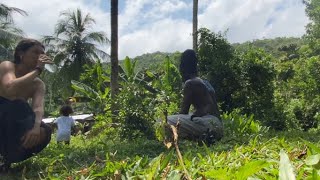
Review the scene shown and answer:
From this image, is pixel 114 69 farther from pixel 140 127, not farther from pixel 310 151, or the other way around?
pixel 310 151

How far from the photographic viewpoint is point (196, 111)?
593cm

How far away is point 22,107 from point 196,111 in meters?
2.62

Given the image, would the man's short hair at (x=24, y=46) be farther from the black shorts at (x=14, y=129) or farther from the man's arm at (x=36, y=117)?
the black shorts at (x=14, y=129)

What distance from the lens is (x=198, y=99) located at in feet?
19.4

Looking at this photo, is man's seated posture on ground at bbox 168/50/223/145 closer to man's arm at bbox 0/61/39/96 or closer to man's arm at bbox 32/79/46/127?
man's arm at bbox 32/79/46/127

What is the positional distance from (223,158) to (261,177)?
48cm

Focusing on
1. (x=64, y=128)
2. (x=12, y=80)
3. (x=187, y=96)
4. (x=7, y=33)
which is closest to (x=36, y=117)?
(x=12, y=80)

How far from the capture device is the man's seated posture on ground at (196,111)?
550cm

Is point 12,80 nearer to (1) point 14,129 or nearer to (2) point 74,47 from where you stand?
(1) point 14,129

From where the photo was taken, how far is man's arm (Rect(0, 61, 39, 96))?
3789 millimetres

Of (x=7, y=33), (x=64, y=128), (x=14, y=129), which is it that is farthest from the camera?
(x=7, y=33)

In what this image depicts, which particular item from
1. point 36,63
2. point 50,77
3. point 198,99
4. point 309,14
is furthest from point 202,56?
point 309,14

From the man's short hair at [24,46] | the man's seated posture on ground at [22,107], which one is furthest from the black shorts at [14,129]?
the man's short hair at [24,46]

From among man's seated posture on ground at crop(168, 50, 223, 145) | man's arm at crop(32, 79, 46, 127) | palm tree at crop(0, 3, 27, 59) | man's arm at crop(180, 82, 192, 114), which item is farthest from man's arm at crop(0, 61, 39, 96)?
palm tree at crop(0, 3, 27, 59)
